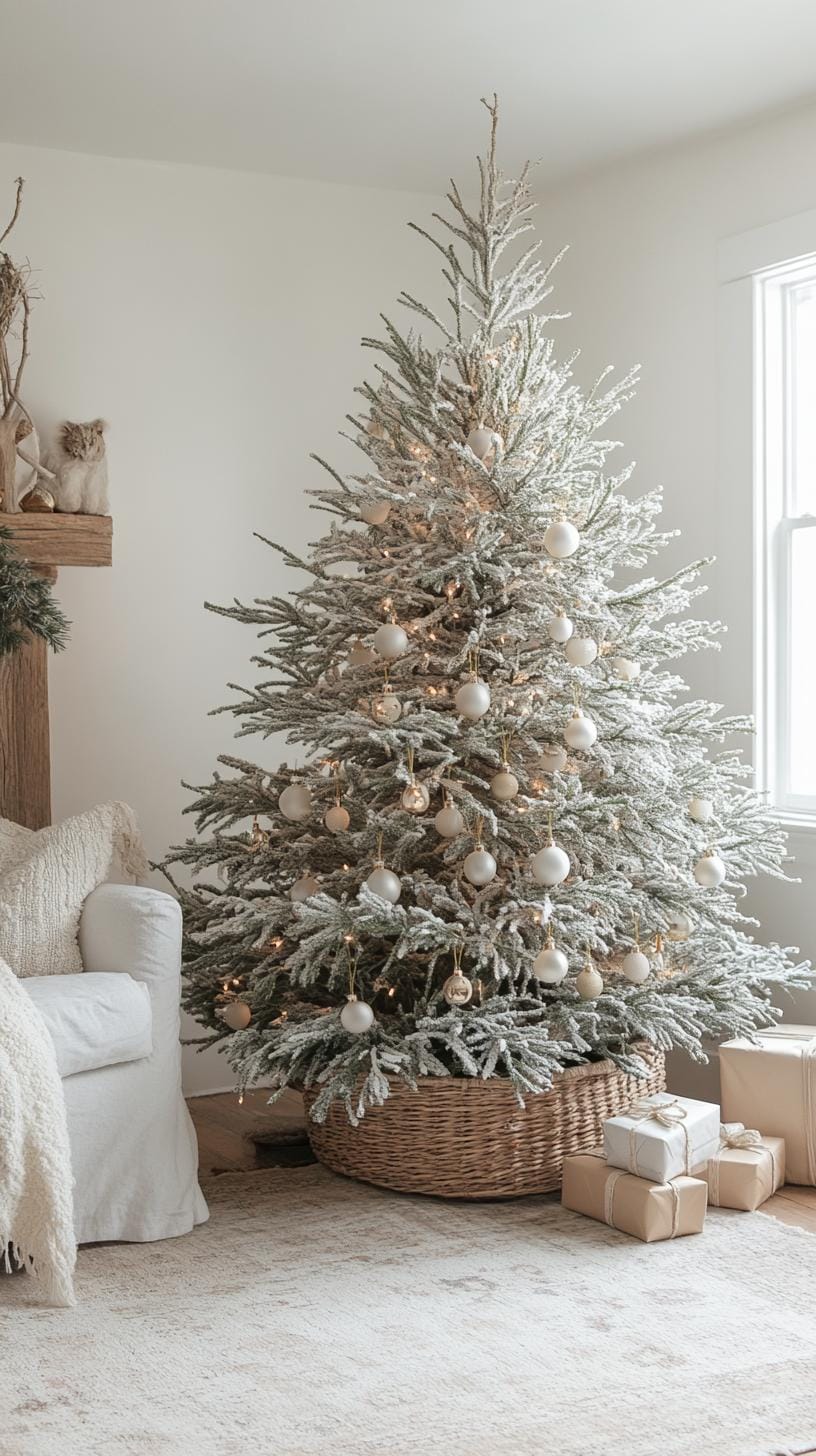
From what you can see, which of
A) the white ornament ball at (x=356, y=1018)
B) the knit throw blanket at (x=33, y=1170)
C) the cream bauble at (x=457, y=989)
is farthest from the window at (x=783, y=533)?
the knit throw blanket at (x=33, y=1170)

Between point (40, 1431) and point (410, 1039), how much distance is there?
3.60 ft

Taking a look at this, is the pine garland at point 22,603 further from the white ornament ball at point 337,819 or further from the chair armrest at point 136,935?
the white ornament ball at point 337,819

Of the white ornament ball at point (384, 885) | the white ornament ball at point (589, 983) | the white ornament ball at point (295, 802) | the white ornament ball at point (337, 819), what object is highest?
the white ornament ball at point (295, 802)

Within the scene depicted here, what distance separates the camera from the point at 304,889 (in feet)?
10.5

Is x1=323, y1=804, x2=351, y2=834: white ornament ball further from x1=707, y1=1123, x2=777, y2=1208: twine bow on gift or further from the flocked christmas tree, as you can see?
x1=707, y1=1123, x2=777, y2=1208: twine bow on gift

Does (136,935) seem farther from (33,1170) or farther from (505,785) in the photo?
(505,785)

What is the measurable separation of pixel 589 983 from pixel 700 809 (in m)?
0.50

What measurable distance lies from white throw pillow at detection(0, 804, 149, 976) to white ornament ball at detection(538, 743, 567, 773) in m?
0.92

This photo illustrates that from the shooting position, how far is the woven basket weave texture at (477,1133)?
10.2ft

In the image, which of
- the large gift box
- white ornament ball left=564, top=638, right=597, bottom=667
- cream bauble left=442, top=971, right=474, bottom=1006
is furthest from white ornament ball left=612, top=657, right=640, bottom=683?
the large gift box

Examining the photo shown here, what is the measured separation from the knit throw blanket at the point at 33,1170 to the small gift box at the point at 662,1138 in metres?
1.06

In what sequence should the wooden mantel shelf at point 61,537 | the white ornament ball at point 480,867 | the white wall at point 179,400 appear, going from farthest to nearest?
the white wall at point 179,400 < the wooden mantel shelf at point 61,537 < the white ornament ball at point 480,867

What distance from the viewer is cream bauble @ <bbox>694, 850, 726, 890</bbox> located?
3.22 metres

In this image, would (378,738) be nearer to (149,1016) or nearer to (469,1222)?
(149,1016)
